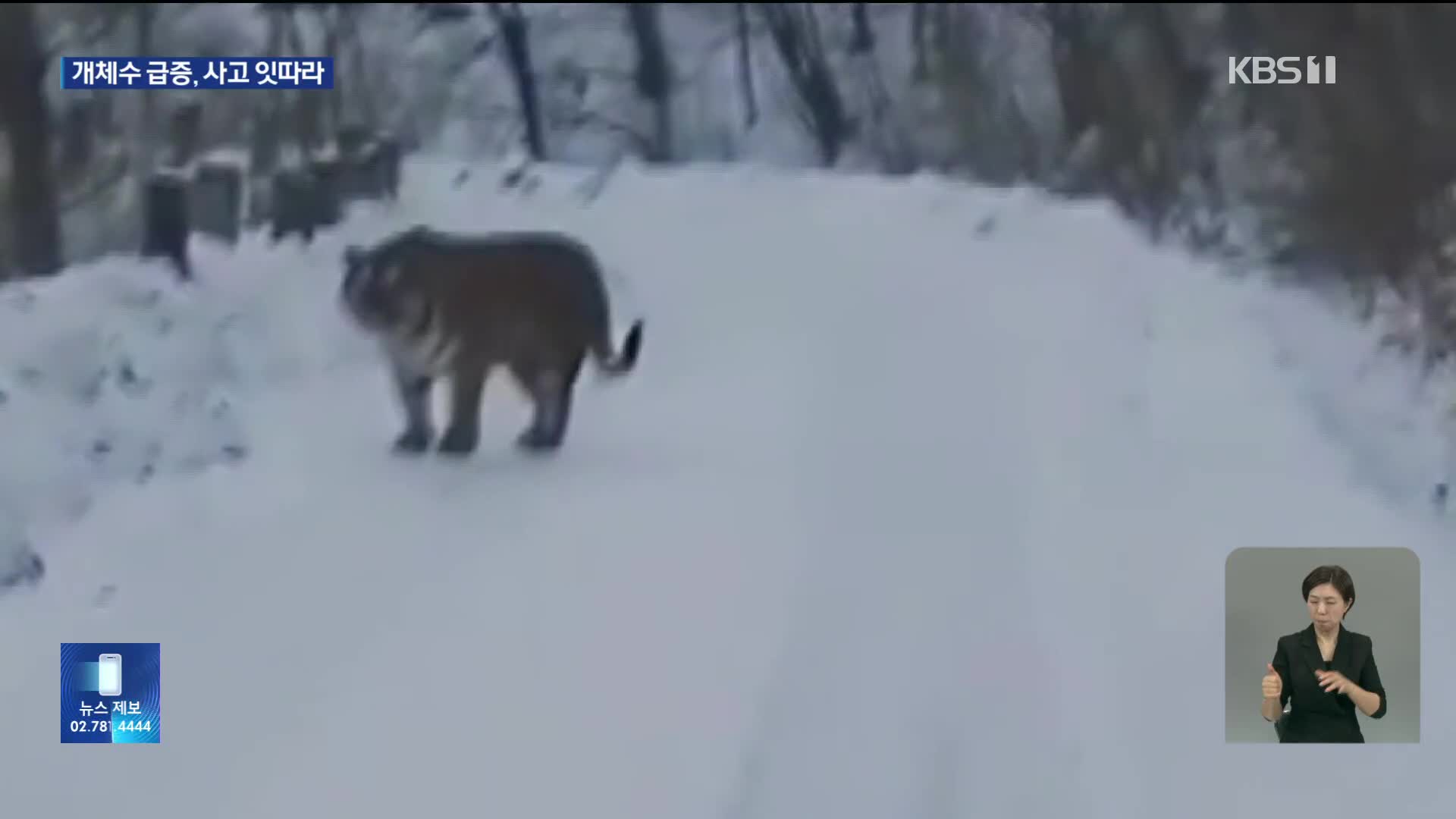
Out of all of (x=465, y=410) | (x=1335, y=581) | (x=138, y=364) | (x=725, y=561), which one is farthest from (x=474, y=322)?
(x=1335, y=581)

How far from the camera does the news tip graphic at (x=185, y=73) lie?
4.10 m

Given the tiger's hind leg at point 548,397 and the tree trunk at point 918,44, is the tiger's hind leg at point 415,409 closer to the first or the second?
the tiger's hind leg at point 548,397

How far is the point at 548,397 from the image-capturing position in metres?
4.99

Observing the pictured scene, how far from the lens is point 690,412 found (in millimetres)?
5012

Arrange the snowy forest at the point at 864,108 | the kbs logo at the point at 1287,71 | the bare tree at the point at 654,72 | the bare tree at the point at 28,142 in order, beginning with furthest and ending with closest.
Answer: the bare tree at the point at 654,72
the bare tree at the point at 28,142
the snowy forest at the point at 864,108
the kbs logo at the point at 1287,71

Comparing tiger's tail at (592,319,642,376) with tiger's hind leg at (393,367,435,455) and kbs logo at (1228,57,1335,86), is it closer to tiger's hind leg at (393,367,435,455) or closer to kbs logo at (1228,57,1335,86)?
tiger's hind leg at (393,367,435,455)

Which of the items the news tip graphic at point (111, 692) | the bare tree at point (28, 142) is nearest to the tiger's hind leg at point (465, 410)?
the bare tree at point (28, 142)

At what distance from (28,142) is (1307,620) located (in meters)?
4.50

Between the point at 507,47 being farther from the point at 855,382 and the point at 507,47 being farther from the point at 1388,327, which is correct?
the point at 1388,327

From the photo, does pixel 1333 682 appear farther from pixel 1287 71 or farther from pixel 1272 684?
pixel 1287 71

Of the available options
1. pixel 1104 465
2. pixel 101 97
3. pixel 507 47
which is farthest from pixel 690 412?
pixel 507 47

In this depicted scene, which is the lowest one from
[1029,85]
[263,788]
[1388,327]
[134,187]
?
[263,788]

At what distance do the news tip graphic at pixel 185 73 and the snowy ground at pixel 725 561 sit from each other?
77 cm

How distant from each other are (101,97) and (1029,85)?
3356 millimetres
